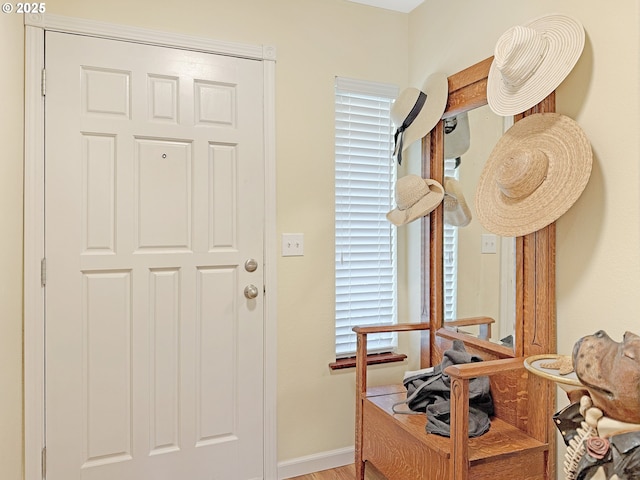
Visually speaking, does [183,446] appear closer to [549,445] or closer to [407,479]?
[407,479]

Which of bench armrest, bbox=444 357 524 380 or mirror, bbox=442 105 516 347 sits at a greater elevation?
mirror, bbox=442 105 516 347

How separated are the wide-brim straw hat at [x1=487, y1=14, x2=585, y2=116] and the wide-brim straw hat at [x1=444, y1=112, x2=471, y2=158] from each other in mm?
430

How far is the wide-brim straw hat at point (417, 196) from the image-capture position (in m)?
2.14

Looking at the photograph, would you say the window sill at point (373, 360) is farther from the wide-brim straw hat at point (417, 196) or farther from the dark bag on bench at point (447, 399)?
the wide-brim straw hat at point (417, 196)

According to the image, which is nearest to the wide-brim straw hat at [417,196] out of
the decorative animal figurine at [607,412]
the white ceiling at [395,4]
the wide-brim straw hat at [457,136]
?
the wide-brim straw hat at [457,136]

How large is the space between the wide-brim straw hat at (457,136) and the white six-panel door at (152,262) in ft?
2.99

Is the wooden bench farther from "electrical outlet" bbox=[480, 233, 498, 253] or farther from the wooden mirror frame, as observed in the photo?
"electrical outlet" bbox=[480, 233, 498, 253]

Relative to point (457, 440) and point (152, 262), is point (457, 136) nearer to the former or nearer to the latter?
point (457, 440)

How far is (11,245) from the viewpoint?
1.66 m

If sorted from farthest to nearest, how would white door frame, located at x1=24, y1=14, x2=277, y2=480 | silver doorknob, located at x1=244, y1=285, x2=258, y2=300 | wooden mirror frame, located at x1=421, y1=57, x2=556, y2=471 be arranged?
silver doorknob, located at x1=244, y1=285, x2=258, y2=300, white door frame, located at x1=24, y1=14, x2=277, y2=480, wooden mirror frame, located at x1=421, y1=57, x2=556, y2=471

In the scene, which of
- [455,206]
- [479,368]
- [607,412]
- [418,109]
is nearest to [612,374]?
[607,412]

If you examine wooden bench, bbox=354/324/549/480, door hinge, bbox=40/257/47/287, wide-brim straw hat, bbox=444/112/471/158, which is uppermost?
wide-brim straw hat, bbox=444/112/471/158

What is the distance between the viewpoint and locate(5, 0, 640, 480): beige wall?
1.47 metres

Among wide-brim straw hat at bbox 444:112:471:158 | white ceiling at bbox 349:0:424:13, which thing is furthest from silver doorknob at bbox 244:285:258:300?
white ceiling at bbox 349:0:424:13
